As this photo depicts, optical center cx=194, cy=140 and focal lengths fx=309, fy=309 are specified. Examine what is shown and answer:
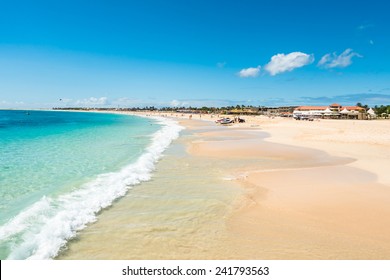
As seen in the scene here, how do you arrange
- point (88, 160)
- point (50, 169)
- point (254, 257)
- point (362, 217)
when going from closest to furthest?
point (254, 257), point (362, 217), point (50, 169), point (88, 160)

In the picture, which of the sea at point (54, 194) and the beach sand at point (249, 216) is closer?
the beach sand at point (249, 216)

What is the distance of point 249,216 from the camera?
8117 millimetres

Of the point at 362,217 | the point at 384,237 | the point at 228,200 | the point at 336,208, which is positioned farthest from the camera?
the point at 228,200

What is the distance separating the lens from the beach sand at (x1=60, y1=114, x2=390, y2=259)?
619 cm

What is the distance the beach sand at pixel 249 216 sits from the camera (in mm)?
6191

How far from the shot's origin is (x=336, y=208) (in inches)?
337

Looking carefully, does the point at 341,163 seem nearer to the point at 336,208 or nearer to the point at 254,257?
the point at 336,208

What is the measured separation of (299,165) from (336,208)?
22.4 feet

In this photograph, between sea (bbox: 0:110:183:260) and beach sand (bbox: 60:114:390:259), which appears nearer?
beach sand (bbox: 60:114:390:259)

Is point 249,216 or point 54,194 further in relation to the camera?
point 54,194

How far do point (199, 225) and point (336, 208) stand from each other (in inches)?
155

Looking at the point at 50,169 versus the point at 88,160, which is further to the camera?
the point at 88,160
